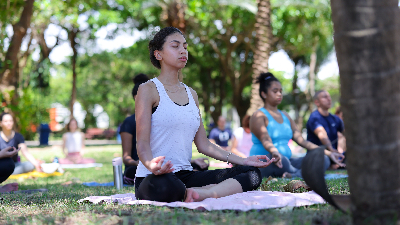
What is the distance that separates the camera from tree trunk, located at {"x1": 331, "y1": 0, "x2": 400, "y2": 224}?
7.47 feet

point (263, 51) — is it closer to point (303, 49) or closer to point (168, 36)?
point (168, 36)

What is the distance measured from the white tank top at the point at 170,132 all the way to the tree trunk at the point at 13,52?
10359 millimetres

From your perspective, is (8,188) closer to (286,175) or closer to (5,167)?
(5,167)

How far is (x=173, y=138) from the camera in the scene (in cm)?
363

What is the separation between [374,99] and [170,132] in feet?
6.07

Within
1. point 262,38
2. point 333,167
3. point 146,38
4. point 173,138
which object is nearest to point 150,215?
point 173,138

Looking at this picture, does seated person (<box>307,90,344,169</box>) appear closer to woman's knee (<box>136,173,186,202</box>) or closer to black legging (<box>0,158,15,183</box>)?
woman's knee (<box>136,173,186,202</box>)

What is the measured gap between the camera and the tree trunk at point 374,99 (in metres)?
2.28

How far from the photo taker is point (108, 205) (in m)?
3.41

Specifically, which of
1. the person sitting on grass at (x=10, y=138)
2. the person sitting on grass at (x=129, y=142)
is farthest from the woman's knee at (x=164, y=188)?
the person sitting on grass at (x=10, y=138)

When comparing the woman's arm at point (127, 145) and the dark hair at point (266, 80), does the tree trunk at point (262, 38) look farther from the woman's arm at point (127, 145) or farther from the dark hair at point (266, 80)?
the woman's arm at point (127, 145)

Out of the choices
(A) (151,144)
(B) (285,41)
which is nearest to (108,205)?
(A) (151,144)

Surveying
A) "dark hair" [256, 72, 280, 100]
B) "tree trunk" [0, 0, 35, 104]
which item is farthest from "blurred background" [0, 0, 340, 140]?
"dark hair" [256, 72, 280, 100]

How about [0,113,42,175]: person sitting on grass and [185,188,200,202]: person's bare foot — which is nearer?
[185,188,200,202]: person's bare foot
